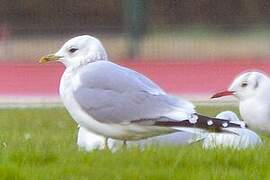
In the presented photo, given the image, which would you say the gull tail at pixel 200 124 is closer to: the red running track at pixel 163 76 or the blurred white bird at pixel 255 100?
the blurred white bird at pixel 255 100

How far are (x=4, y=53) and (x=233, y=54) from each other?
4.60m

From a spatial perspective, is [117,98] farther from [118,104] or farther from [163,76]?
[163,76]

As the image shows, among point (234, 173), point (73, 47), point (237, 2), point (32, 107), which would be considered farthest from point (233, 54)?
point (234, 173)

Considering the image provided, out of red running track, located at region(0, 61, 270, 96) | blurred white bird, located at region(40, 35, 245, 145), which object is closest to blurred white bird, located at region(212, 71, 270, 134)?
blurred white bird, located at region(40, 35, 245, 145)

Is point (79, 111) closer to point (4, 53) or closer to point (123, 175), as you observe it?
point (123, 175)

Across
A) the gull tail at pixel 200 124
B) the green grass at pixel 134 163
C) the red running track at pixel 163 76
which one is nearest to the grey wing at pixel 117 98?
the gull tail at pixel 200 124

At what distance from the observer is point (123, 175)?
20.3 feet

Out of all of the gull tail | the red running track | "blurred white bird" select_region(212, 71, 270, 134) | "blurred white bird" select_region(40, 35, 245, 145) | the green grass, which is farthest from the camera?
the red running track

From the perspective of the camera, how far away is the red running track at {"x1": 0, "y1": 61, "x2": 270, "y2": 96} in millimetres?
19500

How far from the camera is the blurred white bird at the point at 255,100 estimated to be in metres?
8.07

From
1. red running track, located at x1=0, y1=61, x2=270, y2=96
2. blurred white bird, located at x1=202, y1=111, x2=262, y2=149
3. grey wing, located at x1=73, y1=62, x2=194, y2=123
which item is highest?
grey wing, located at x1=73, y1=62, x2=194, y2=123

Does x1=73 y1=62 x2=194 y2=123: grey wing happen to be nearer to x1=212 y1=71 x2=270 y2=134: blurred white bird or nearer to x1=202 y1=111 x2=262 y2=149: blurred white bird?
x1=202 y1=111 x2=262 y2=149: blurred white bird

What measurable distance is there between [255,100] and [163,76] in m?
13.2

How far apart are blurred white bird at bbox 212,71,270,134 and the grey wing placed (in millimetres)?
Result: 532
